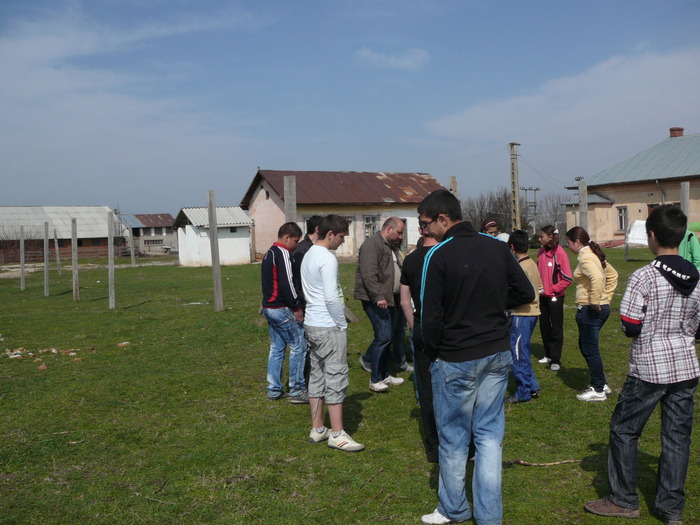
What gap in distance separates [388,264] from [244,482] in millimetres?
3305

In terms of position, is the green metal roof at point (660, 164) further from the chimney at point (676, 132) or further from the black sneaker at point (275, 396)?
the black sneaker at point (275, 396)

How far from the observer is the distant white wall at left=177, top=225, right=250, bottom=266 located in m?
38.6

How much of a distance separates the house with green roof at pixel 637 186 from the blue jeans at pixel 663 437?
39.6 metres

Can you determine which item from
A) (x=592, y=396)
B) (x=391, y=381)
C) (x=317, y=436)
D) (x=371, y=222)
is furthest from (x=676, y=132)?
(x=317, y=436)

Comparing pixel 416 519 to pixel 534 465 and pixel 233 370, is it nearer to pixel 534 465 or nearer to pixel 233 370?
pixel 534 465

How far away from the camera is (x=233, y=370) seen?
27.1 ft

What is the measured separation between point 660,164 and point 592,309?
133 ft

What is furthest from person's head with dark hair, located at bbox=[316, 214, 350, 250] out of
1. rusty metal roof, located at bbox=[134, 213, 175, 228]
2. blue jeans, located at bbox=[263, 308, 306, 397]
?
rusty metal roof, located at bbox=[134, 213, 175, 228]

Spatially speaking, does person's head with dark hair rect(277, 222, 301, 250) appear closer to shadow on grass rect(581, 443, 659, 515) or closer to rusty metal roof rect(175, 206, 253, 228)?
shadow on grass rect(581, 443, 659, 515)

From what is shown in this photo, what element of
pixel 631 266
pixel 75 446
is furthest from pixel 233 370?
pixel 631 266

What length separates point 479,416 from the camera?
11.6ft

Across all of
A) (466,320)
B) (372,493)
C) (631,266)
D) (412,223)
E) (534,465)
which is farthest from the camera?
(412,223)

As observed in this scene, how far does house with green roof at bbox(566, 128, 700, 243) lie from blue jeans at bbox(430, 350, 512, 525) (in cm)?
4026

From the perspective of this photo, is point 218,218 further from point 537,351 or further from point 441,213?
point 441,213
